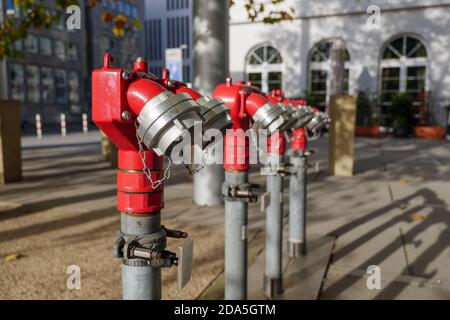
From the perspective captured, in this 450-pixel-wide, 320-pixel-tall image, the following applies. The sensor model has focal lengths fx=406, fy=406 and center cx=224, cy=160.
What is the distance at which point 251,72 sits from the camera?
20.7 meters

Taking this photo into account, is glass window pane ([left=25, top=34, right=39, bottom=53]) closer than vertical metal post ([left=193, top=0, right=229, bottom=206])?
No

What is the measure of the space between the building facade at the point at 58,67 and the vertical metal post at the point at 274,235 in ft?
86.7

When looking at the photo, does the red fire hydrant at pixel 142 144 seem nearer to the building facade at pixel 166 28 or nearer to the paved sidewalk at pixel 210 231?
the paved sidewalk at pixel 210 231

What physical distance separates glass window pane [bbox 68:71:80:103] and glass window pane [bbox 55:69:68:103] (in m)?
0.55

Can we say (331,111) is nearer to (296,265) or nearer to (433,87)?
(296,265)

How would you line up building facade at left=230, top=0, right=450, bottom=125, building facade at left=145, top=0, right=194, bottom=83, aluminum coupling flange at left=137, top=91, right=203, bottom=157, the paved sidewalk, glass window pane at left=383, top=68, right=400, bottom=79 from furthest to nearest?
building facade at left=145, top=0, right=194, bottom=83, glass window pane at left=383, top=68, right=400, bottom=79, building facade at left=230, top=0, right=450, bottom=125, the paved sidewalk, aluminum coupling flange at left=137, top=91, right=203, bottom=157

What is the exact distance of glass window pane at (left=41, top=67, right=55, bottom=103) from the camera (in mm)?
31453

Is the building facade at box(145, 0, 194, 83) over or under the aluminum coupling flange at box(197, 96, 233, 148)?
over

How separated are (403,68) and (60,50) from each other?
1038 inches

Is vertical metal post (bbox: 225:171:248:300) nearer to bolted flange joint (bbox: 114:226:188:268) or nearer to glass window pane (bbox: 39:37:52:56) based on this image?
bolted flange joint (bbox: 114:226:188:268)

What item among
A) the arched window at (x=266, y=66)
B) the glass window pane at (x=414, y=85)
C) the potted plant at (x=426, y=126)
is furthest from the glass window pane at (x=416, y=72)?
the arched window at (x=266, y=66)

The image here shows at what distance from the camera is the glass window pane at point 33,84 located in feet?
98.8

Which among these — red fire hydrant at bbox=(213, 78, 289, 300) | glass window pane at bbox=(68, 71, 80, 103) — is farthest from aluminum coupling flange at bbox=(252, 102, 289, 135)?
glass window pane at bbox=(68, 71, 80, 103)

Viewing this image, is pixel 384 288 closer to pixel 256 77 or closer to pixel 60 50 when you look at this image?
pixel 256 77
